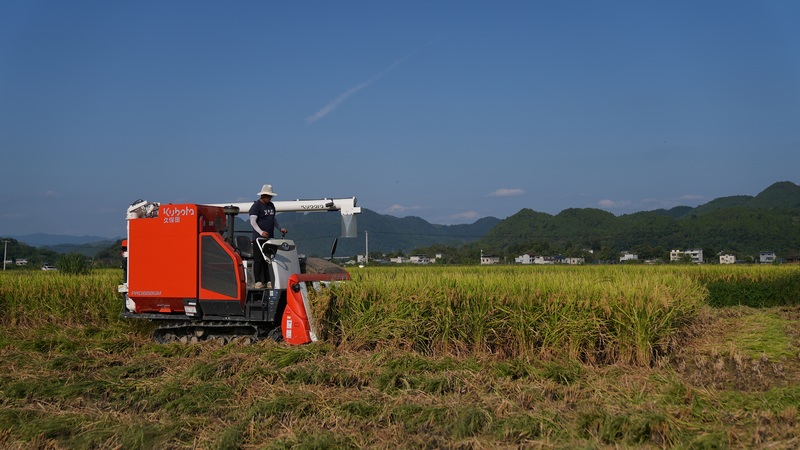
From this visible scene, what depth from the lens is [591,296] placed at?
8734mm

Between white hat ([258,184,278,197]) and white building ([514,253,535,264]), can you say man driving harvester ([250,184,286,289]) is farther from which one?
white building ([514,253,535,264])

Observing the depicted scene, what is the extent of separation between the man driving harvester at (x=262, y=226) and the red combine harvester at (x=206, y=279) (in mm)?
139

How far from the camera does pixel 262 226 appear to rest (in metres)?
9.94

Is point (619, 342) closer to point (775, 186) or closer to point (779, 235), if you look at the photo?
point (779, 235)

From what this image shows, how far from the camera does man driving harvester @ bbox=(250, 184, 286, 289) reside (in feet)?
31.0

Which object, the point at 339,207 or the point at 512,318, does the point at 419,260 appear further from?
the point at 512,318

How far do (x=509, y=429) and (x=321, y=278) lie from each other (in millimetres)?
4966

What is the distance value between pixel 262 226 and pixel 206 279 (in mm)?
1163

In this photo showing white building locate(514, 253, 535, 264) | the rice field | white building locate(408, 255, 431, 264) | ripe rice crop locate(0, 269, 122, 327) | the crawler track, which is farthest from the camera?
white building locate(514, 253, 535, 264)

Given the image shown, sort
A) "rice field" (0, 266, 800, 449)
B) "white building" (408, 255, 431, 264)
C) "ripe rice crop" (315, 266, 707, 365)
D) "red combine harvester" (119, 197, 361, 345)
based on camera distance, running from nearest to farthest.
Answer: "rice field" (0, 266, 800, 449), "ripe rice crop" (315, 266, 707, 365), "red combine harvester" (119, 197, 361, 345), "white building" (408, 255, 431, 264)

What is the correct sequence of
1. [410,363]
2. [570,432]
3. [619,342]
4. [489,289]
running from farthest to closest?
[489,289] < [619,342] < [410,363] < [570,432]

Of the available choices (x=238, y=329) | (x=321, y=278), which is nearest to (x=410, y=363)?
(x=321, y=278)

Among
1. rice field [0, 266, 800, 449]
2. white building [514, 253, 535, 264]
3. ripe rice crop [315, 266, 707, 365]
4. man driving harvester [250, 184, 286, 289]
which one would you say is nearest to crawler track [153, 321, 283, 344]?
rice field [0, 266, 800, 449]

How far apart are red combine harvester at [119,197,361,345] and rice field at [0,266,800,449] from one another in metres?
0.41
